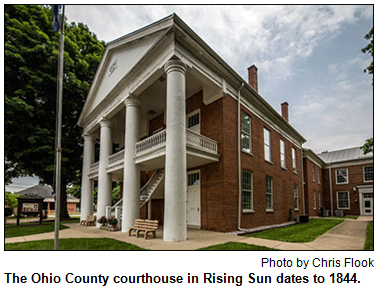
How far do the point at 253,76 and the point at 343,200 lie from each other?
25430 mm

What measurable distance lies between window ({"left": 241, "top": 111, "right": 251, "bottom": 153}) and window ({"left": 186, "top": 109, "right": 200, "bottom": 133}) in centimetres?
287

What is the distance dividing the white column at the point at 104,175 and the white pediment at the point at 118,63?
7.03 ft

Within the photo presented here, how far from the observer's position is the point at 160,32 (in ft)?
39.8

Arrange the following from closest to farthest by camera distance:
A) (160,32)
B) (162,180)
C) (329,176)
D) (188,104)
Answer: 1. (160,32)
2. (162,180)
3. (188,104)
4. (329,176)

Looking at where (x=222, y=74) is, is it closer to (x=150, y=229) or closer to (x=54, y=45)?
(x=150, y=229)

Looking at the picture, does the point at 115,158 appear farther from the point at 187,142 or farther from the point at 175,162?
the point at 175,162

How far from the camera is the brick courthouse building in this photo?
35.6 ft

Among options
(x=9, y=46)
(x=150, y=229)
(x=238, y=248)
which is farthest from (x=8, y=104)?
(x=238, y=248)

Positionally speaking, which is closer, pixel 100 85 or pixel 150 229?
pixel 150 229

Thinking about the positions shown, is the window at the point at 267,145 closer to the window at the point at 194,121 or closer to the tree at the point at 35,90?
the window at the point at 194,121

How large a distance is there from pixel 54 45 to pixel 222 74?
14.4m

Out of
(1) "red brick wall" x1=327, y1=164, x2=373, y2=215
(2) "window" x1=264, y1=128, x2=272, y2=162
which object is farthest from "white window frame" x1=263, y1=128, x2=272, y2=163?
(1) "red brick wall" x1=327, y1=164, x2=373, y2=215

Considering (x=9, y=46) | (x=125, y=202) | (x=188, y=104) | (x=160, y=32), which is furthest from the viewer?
(x=9, y=46)

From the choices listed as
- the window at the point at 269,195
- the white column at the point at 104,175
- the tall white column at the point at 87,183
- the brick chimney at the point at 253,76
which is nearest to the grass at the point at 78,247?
the white column at the point at 104,175
